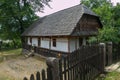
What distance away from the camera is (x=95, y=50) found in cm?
731

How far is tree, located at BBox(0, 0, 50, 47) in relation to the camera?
2930 cm

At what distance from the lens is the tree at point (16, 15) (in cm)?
2930

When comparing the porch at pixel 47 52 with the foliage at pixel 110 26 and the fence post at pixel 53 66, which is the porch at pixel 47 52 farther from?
the fence post at pixel 53 66

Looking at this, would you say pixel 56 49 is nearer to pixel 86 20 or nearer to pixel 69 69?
pixel 86 20

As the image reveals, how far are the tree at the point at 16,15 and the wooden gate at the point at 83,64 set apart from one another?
939 inches

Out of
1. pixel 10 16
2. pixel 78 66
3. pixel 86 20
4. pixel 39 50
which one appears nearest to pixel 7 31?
pixel 10 16

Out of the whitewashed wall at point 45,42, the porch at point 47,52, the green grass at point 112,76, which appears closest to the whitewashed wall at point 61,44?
the porch at point 47,52

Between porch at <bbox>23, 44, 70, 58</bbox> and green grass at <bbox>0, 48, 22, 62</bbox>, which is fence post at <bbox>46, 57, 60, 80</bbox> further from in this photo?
green grass at <bbox>0, 48, 22, 62</bbox>

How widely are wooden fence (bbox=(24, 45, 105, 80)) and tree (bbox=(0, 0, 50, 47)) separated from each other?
2381 cm

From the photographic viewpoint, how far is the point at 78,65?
564 centimetres

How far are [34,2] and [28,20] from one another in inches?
158

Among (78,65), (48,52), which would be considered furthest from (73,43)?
(78,65)

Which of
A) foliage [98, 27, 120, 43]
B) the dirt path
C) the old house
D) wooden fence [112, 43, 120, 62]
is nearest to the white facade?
the old house

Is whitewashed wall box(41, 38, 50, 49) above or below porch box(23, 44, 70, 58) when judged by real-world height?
above
